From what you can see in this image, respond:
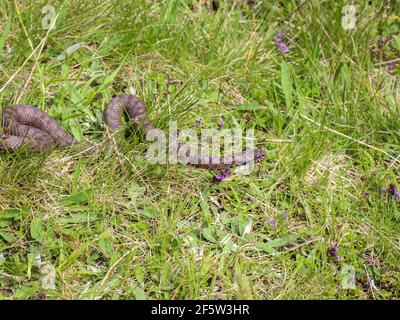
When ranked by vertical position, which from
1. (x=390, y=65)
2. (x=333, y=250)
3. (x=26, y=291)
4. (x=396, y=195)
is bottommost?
(x=26, y=291)

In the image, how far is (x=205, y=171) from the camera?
15.5 ft

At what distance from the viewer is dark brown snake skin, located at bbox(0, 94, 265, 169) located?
4.55m

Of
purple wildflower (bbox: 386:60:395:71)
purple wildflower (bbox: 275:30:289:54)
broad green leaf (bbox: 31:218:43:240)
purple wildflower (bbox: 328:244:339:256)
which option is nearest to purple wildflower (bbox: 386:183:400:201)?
Answer: purple wildflower (bbox: 328:244:339:256)

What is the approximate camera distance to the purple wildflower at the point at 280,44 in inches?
218

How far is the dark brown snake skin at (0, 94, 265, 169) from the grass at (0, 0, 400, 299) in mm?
99

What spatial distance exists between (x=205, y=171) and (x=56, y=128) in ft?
3.51

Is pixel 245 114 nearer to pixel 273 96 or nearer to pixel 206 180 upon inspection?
pixel 273 96

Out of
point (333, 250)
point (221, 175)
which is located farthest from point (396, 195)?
point (221, 175)

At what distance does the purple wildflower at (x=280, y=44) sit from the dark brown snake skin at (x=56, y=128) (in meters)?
1.08

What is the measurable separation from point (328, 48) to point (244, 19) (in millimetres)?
770

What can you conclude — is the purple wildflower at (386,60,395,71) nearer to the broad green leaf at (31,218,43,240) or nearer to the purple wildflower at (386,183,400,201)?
the purple wildflower at (386,183,400,201)

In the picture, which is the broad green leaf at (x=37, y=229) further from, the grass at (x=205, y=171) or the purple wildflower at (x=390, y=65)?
the purple wildflower at (x=390, y=65)

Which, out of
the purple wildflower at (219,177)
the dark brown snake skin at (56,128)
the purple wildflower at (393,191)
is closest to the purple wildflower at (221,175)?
the purple wildflower at (219,177)

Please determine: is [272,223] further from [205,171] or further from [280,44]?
[280,44]
